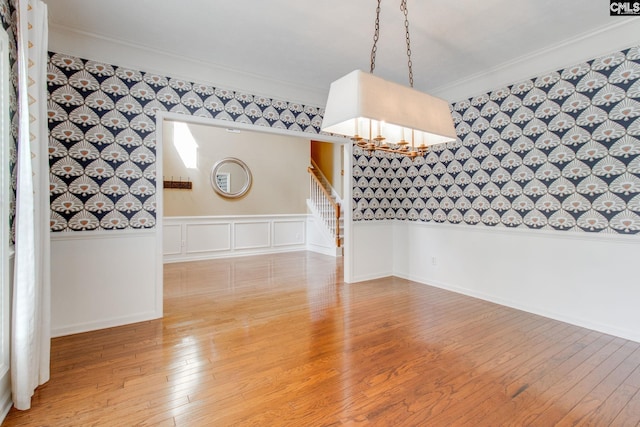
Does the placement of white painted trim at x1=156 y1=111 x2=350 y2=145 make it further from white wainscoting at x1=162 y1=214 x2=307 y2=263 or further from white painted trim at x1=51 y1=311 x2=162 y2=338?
white wainscoting at x1=162 y1=214 x2=307 y2=263

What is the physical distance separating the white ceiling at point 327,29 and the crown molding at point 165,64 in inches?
0.7

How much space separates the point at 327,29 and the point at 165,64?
1.77 metres

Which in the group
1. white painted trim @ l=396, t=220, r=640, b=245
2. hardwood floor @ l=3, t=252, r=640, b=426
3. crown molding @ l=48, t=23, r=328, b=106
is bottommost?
hardwood floor @ l=3, t=252, r=640, b=426

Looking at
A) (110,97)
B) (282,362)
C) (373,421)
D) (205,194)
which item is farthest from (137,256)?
(205,194)

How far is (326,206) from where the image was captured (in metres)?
7.52

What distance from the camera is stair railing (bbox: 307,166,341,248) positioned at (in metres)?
7.03

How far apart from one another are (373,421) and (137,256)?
2.73 metres

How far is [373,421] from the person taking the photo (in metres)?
1.78

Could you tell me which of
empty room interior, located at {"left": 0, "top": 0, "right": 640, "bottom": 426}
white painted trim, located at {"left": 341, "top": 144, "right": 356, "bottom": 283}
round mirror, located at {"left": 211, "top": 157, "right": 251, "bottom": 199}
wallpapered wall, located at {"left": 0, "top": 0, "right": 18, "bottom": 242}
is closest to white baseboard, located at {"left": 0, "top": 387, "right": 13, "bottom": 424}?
empty room interior, located at {"left": 0, "top": 0, "right": 640, "bottom": 426}

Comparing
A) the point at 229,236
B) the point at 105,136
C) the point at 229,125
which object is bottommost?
the point at 229,236

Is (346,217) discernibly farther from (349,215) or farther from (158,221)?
(158,221)

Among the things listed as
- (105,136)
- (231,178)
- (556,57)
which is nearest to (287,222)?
(231,178)

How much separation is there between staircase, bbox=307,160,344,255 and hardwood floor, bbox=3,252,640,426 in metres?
3.36

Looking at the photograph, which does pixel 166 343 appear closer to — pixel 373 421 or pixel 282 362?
pixel 282 362
